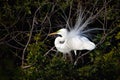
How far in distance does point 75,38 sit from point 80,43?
125 millimetres

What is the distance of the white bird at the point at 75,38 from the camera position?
4676mm

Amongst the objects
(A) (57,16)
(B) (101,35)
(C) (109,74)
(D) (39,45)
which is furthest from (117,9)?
(C) (109,74)

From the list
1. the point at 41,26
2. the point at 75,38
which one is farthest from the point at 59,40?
the point at 41,26

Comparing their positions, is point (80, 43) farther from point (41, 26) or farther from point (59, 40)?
point (41, 26)

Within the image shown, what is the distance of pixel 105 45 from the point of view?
4.83 m

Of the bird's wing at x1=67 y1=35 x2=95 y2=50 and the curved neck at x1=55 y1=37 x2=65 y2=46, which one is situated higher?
the curved neck at x1=55 y1=37 x2=65 y2=46

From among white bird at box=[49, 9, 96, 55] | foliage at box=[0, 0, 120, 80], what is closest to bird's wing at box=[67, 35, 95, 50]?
white bird at box=[49, 9, 96, 55]

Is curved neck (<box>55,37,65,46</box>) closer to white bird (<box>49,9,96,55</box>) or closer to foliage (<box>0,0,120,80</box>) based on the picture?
white bird (<box>49,9,96,55</box>)

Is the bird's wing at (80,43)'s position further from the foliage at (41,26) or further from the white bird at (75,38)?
the foliage at (41,26)

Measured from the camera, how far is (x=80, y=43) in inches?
184

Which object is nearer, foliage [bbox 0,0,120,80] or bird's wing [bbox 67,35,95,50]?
bird's wing [bbox 67,35,95,50]

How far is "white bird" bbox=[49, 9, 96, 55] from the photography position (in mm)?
4676

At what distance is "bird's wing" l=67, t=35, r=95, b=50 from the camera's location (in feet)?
15.1

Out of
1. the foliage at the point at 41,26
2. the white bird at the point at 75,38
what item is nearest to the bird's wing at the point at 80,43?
the white bird at the point at 75,38
